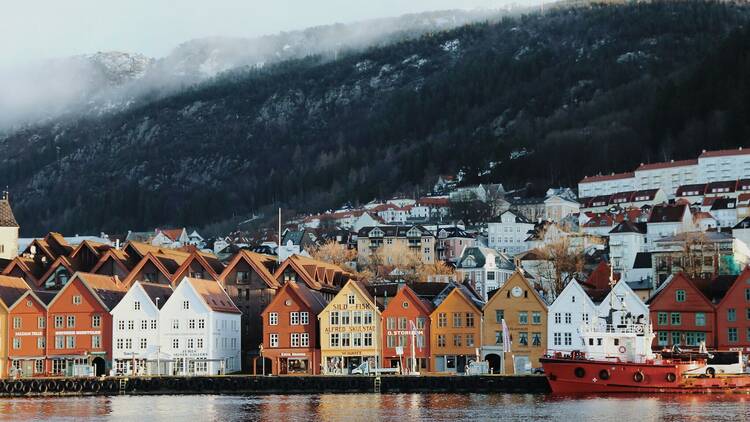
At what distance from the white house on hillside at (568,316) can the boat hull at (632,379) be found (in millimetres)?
13334

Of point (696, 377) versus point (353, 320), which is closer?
point (696, 377)

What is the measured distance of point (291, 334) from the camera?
113000mm

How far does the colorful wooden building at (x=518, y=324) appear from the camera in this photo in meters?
108

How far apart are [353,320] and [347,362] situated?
357 centimetres

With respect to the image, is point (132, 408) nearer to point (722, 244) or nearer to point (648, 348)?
point (648, 348)

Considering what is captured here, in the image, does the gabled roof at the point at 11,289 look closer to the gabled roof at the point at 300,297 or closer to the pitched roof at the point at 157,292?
the pitched roof at the point at 157,292

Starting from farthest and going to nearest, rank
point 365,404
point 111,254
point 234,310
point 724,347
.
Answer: point 111,254 < point 234,310 < point 724,347 < point 365,404

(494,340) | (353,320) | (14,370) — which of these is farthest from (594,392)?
(14,370)

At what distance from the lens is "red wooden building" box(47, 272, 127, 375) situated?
370 ft

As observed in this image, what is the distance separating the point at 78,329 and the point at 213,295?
37.7 feet

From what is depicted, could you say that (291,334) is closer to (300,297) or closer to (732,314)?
(300,297)

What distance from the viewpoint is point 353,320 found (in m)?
112

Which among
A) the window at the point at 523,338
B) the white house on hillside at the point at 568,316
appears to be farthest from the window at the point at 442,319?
the white house on hillside at the point at 568,316

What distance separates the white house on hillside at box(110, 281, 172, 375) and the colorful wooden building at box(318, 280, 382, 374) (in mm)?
13449
